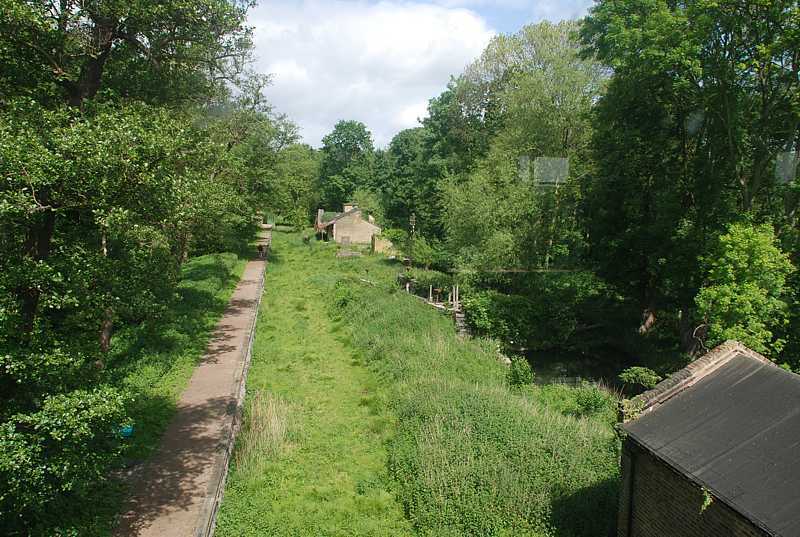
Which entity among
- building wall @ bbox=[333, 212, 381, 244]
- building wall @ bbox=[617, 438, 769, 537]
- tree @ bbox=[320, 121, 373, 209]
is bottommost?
building wall @ bbox=[617, 438, 769, 537]

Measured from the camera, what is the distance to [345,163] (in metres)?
83.0

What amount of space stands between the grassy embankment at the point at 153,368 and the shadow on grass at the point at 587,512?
8037mm

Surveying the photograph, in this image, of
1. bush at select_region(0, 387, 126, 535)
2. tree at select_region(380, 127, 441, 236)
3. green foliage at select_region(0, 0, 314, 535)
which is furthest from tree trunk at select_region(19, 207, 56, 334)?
tree at select_region(380, 127, 441, 236)

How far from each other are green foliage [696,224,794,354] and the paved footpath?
577 inches

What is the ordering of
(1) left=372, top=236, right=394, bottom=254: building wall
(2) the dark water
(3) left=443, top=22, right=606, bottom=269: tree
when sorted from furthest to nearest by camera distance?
(1) left=372, top=236, right=394, bottom=254: building wall < (3) left=443, top=22, right=606, bottom=269: tree < (2) the dark water

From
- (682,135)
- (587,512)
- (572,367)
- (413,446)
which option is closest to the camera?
(587,512)

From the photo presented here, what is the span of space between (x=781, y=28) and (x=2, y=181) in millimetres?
21073

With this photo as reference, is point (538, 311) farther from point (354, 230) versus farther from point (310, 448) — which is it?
point (354, 230)

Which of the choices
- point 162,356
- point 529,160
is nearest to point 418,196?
point 529,160

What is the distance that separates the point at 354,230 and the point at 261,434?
136ft

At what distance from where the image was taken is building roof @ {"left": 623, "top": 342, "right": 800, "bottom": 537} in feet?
21.4

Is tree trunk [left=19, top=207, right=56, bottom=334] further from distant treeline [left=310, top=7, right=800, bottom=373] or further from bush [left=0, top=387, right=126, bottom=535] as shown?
distant treeline [left=310, top=7, right=800, bottom=373]

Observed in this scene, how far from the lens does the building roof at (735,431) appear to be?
654cm

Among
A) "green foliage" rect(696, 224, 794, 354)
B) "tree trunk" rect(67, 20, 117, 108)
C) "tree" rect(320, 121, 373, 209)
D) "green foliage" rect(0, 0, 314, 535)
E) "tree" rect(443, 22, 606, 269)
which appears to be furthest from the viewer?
"tree" rect(320, 121, 373, 209)
